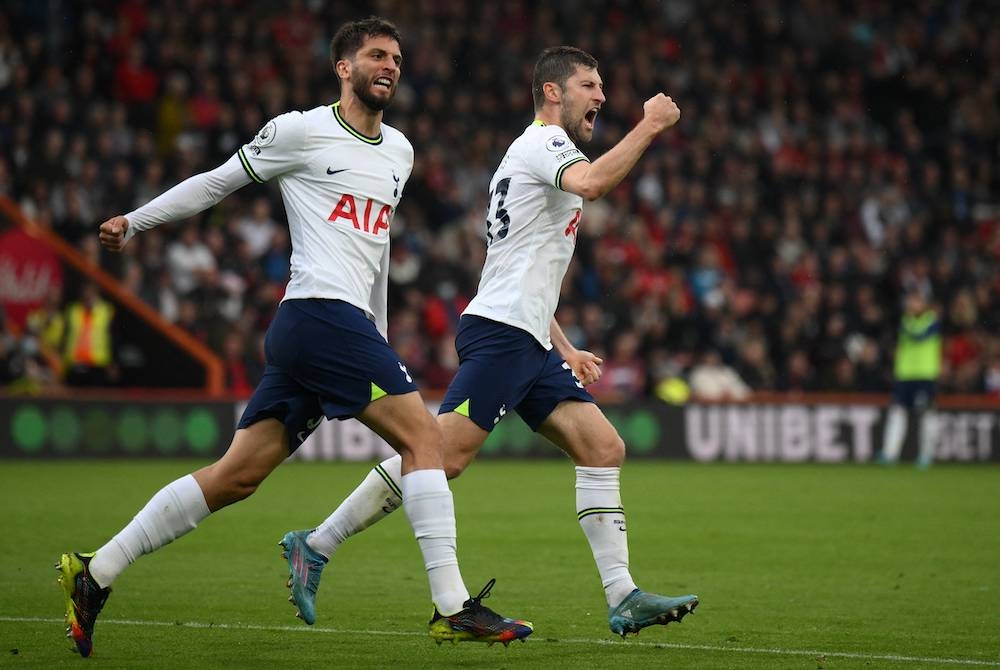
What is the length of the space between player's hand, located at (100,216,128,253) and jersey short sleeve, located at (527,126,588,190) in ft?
5.68

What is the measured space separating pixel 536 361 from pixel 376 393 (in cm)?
92

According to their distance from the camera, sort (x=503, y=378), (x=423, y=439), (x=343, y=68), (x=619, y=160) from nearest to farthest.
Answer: (x=619, y=160) → (x=423, y=439) → (x=343, y=68) → (x=503, y=378)

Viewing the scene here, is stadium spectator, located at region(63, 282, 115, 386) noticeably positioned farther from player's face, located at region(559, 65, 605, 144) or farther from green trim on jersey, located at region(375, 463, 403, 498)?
player's face, located at region(559, 65, 605, 144)

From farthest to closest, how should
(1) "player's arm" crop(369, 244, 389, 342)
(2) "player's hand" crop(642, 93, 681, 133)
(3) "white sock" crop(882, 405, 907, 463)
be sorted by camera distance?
(3) "white sock" crop(882, 405, 907, 463) < (1) "player's arm" crop(369, 244, 389, 342) < (2) "player's hand" crop(642, 93, 681, 133)

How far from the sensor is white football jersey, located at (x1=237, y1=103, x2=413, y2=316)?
6.42 meters

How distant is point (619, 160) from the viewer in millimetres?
6223

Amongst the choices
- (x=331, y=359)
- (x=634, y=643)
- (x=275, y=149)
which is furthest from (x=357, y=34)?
(x=634, y=643)

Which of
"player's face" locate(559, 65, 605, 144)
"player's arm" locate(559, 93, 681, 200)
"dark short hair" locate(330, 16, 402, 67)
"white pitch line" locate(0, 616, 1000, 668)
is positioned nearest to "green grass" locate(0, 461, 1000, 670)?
"white pitch line" locate(0, 616, 1000, 668)

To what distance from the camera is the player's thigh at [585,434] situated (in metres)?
6.91

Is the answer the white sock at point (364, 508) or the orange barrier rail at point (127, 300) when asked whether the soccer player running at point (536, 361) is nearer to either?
the white sock at point (364, 508)

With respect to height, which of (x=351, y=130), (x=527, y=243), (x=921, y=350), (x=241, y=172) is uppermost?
(x=351, y=130)

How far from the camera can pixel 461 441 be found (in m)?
6.77

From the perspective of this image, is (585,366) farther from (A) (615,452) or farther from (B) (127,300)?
(B) (127,300)

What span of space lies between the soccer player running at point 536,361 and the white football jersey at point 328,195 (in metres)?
0.62
